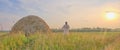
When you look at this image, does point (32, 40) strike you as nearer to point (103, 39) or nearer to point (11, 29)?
point (103, 39)

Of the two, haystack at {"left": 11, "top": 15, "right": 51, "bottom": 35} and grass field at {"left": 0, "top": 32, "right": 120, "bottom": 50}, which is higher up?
haystack at {"left": 11, "top": 15, "right": 51, "bottom": 35}

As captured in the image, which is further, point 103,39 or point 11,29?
point 11,29

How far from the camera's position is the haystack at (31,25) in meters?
23.4

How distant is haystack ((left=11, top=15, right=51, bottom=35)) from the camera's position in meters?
23.4

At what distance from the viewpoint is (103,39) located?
53.7ft

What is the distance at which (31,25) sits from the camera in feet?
77.8

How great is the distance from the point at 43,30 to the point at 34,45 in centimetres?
983

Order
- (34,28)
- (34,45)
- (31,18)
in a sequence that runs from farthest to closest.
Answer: (31,18) → (34,28) → (34,45)

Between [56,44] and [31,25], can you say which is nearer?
[56,44]

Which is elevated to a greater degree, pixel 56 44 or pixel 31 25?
pixel 31 25

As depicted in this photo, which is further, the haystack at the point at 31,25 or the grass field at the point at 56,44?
the haystack at the point at 31,25

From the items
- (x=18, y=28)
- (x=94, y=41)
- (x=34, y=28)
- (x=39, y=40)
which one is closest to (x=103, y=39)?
(x=94, y=41)

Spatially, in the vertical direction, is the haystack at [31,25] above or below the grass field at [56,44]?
above

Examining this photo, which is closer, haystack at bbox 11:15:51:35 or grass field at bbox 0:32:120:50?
grass field at bbox 0:32:120:50
